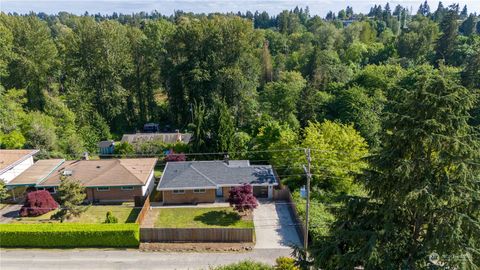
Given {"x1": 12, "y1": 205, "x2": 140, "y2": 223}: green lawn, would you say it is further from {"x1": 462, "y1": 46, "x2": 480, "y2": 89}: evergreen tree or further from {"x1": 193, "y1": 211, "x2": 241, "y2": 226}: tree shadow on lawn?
{"x1": 462, "y1": 46, "x2": 480, "y2": 89}: evergreen tree

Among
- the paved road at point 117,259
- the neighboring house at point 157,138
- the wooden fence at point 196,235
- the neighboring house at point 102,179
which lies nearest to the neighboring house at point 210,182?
the neighboring house at point 102,179

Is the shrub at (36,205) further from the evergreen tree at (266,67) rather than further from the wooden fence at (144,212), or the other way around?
the evergreen tree at (266,67)

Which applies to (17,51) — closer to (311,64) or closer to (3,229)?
(3,229)

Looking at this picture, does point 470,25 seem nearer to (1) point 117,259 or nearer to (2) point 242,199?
(2) point 242,199

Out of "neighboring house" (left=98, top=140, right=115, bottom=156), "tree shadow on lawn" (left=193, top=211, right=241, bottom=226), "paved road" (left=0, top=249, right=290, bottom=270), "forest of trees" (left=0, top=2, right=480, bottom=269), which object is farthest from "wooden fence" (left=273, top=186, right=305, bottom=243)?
"neighboring house" (left=98, top=140, right=115, bottom=156)

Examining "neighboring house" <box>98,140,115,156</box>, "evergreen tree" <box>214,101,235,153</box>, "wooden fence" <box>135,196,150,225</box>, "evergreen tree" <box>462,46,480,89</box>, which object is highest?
"evergreen tree" <box>462,46,480,89</box>

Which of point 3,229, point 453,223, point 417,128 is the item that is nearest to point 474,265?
point 453,223
